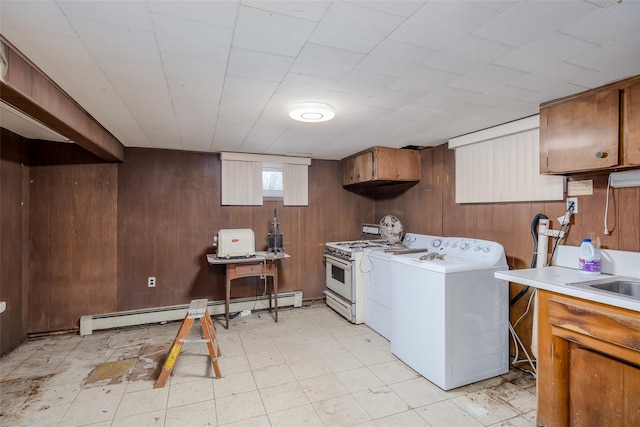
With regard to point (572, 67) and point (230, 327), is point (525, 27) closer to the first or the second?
point (572, 67)

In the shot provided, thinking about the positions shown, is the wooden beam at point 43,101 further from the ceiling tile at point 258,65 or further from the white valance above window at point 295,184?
the white valance above window at point 295,184

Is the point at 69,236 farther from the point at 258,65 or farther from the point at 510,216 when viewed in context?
the point at 510,216

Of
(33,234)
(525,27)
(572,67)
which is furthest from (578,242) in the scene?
(33,234)

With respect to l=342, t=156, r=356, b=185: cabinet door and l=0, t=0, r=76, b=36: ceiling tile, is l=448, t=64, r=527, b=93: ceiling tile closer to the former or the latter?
l=0, t=0, r=76, b=36: ceiling tile


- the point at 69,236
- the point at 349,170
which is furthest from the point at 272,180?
the point at 69,236

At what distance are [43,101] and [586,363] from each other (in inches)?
137

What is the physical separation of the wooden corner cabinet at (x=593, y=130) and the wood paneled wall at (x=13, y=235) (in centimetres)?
462

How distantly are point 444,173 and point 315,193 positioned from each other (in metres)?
1.84

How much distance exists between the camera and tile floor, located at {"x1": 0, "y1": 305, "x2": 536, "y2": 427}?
2000mm

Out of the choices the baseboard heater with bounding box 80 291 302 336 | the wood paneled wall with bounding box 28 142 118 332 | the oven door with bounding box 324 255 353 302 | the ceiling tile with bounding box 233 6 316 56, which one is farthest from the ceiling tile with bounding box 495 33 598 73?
the wood paneled wall with bounding box 28 142 118 332

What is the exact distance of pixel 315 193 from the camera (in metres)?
4.54

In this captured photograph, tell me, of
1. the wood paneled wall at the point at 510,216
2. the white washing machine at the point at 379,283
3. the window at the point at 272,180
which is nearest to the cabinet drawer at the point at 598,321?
the wood paneled wall at the point at 510,216

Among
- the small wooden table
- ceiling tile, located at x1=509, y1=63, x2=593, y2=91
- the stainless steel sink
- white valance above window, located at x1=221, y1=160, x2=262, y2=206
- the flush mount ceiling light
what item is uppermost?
ceiling tile, located at x1=509, y1=63, x2=593, y2=91

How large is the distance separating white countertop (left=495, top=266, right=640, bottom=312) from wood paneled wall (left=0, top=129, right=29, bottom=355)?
13.9 feet
